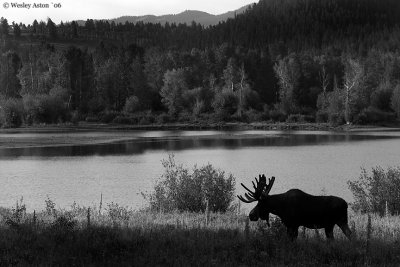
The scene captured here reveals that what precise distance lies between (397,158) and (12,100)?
100 metres

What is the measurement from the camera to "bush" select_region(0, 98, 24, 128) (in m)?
134

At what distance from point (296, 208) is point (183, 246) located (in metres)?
3.90

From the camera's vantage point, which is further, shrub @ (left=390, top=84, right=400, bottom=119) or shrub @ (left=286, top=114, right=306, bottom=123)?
shrub @ (left=286, top=114, right=306, bottom=123)

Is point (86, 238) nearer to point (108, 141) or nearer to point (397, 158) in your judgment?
point (397, 158)

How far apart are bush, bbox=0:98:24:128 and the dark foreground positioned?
11847 cm

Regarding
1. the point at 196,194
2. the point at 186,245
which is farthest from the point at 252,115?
the point at 186,245

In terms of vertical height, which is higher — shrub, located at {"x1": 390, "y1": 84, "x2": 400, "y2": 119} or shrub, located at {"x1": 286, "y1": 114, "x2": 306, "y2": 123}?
shrub, located at {"x1": 390, "y1": 84, "x2": 400, "y2": 119}

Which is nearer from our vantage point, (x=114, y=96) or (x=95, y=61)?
(x=114, y=96)

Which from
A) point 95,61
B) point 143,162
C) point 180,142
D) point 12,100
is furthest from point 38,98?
point 143,162

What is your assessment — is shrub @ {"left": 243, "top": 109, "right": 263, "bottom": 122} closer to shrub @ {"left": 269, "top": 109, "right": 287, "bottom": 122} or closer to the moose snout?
shrub @ {"left": 269, "top": 109, "right": 287, "bottom": 122}

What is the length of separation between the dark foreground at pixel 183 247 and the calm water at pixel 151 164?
17.6 meters

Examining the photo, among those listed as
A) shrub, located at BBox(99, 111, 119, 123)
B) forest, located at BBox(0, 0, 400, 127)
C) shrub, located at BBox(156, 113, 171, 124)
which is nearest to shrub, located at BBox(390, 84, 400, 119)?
forest, located at BBox(0, 0, 400, 127)

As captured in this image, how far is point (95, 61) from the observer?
182 m

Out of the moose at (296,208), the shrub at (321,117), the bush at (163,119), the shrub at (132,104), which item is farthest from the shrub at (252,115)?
the moose at (296,208)
